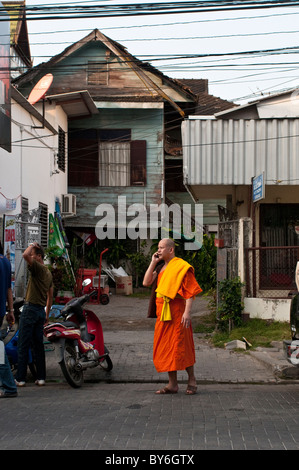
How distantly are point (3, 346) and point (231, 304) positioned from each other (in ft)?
18.7

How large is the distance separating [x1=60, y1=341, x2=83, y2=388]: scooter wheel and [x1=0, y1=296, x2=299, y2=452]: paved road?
0.45 ft

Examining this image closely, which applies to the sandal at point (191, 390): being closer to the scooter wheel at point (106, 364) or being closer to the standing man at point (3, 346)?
the scooter wheel at point (106, 364)

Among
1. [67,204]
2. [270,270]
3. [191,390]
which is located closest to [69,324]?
[191,390]

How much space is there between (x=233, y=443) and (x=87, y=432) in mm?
1274

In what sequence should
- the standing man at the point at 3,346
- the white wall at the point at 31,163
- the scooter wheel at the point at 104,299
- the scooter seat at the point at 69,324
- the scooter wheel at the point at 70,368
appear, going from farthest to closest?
the scooter wheel at the point at 104,299 < the white wall at the point at 31,163 < the scooter seat at the point at 69,324 < the scooter wheel at the point at 70,368 < the standing man at the point at 3,346

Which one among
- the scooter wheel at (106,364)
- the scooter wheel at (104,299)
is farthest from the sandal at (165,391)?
the scooter wheel at (104,299)

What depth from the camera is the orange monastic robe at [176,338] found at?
23.3 ft

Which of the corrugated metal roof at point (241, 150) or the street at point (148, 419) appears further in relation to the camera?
the corrugated metal roof at point (241, 150)

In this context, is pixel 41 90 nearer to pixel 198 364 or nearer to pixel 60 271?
pixel 60 271

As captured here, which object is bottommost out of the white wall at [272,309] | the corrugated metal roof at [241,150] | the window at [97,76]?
the white wall at [272,309]

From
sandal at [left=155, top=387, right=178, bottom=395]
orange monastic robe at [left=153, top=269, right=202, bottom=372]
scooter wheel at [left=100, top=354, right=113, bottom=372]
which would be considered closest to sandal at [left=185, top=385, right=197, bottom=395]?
sandal at [left=155, top=387, right=178, bottom=395]

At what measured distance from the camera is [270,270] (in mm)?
12406

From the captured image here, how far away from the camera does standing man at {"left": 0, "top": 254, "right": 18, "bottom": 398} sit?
7.03m

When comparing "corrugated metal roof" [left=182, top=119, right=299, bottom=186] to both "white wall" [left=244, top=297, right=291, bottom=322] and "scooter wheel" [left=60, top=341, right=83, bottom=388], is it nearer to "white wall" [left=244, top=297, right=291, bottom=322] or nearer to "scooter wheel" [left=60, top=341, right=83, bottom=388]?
"white wall" [left=244, top=297, right=291, bottom=322]
